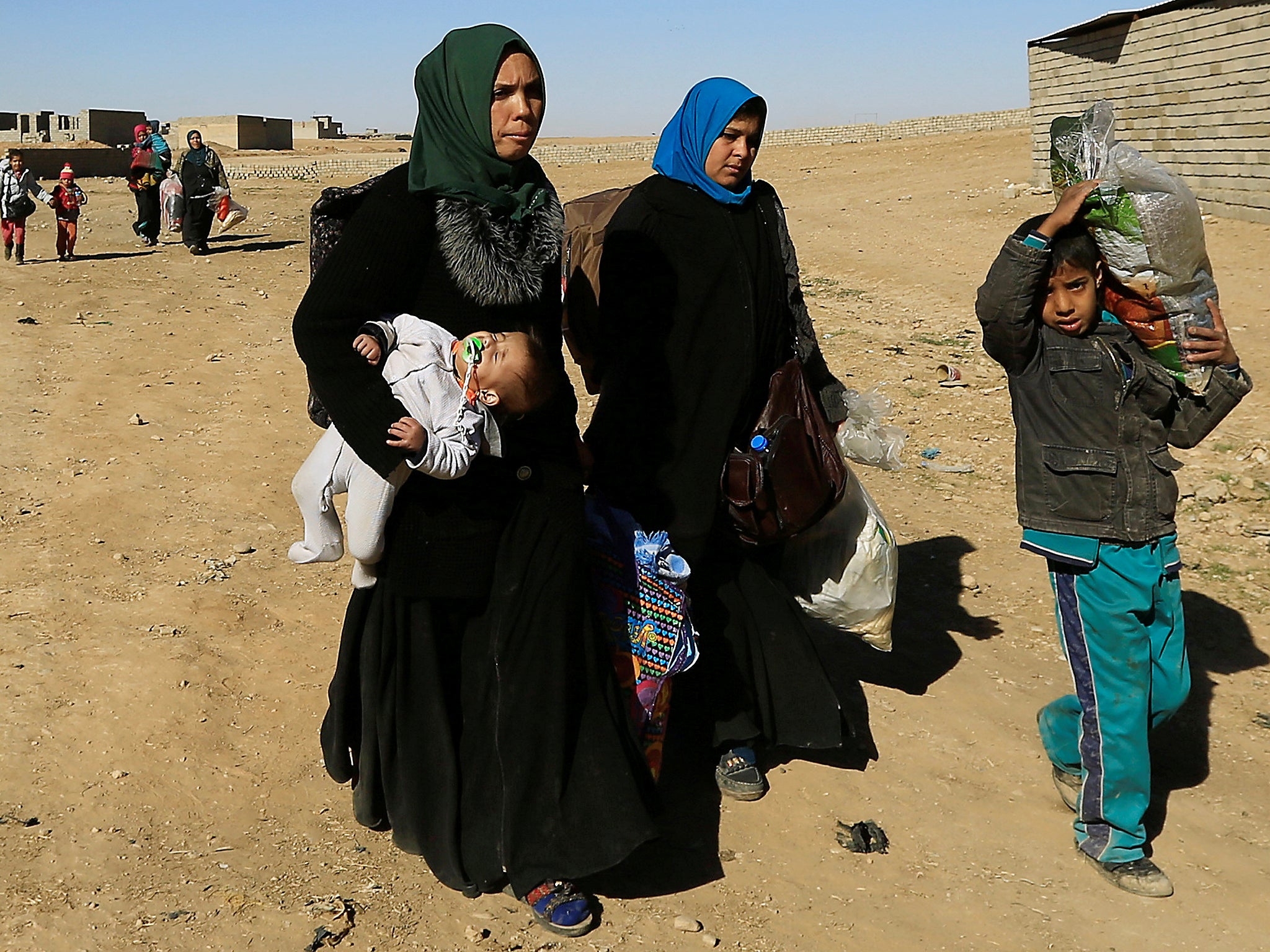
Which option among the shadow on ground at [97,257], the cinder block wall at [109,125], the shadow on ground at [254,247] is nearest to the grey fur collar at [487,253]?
the shadow on ground at [97,257]

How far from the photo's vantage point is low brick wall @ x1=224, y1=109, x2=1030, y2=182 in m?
26.1

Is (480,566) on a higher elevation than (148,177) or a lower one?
lower

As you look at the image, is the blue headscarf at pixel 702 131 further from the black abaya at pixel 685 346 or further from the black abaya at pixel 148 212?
the black abaya at pixel 148 212

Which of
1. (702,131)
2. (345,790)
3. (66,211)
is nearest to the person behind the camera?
(702,131)

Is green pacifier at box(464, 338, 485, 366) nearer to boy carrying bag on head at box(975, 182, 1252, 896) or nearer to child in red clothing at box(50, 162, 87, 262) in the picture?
boy carrying bag on head at box(975, 182, 1252, 896)

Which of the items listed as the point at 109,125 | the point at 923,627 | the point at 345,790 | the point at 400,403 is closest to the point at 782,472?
the point at 400,403

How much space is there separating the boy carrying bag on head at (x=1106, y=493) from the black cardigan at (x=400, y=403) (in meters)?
1.14

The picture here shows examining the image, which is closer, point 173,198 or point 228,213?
point 228,213

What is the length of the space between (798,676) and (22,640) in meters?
2.59

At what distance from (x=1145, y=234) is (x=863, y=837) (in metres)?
1.73

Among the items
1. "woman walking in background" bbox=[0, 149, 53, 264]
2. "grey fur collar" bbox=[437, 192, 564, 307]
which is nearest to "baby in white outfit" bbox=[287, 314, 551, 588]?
"grey fur collar" bbox=[437, 192, 564, 307]

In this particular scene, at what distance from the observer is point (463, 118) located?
260cm

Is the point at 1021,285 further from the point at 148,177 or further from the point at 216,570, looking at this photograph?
the point at 148,177

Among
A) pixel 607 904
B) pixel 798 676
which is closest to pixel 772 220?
pixel 798 676
